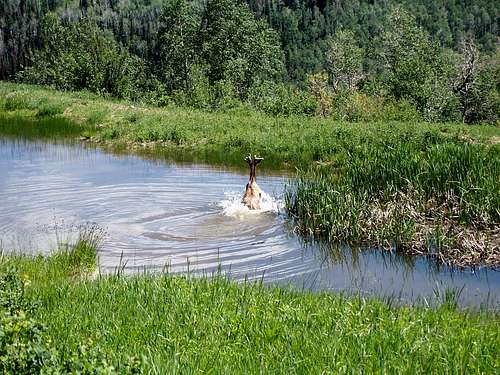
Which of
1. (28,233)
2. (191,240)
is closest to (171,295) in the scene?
(191,240)

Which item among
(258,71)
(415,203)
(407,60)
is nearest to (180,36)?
(258,71)

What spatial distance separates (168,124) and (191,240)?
1626 cm

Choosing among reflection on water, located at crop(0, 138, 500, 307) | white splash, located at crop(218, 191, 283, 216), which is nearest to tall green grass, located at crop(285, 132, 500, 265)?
reflection on water, located at crop(0, 138, 500, 307)

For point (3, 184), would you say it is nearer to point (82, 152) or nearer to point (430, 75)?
point (82, 152)

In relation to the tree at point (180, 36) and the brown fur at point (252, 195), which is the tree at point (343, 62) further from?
the brown fur at point (252, 195)

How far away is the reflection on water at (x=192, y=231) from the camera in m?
10.4

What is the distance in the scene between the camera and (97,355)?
4219mm

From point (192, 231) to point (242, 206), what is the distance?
1.91m

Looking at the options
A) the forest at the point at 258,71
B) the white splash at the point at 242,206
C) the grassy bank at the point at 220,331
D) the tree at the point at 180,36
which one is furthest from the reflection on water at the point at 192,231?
the tree at the point at 180,36

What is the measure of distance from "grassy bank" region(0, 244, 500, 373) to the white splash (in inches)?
247

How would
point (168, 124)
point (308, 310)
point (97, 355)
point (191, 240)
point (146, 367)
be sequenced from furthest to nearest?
point (168, 124) < point (191, 240) < point (308, 310) < point (146, 367) < point (97, 355)

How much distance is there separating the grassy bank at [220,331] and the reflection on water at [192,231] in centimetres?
154

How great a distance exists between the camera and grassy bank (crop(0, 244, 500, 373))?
15.9ft

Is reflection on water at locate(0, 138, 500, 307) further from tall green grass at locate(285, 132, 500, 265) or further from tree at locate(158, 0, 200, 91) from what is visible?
tree at locate(158, 0, 200, 91)
